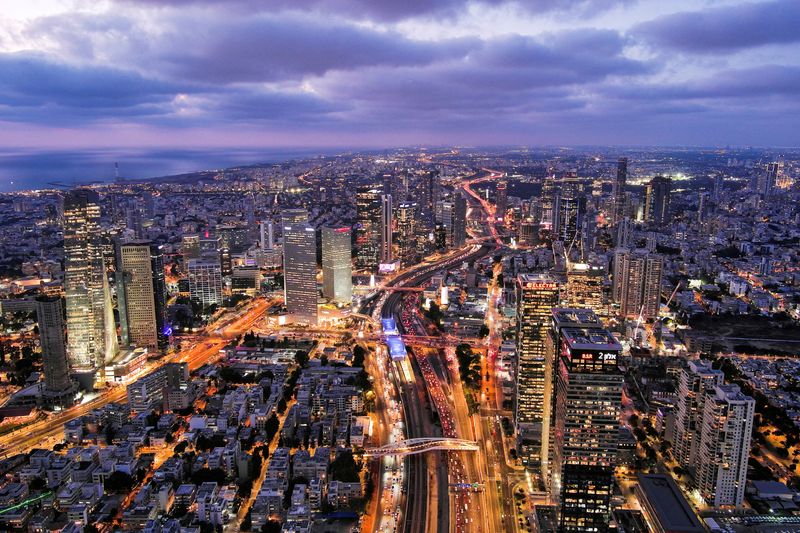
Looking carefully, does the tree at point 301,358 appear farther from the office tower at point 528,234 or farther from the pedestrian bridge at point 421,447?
the office tower at point 528,234

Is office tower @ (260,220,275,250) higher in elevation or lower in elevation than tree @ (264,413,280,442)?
higher

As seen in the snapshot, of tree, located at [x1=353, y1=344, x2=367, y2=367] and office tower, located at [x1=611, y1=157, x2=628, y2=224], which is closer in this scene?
tree, located at [x1=353, y1=344, x2=367, y2=367]

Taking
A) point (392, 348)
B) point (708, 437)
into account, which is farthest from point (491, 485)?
point (392, 348)

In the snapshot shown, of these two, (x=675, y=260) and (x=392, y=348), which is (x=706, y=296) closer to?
(x=675, y=260)

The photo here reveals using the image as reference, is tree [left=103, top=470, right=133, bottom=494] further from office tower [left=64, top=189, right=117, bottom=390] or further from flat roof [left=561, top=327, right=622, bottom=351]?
flat roof [left=561, top=327, right=622, bottom=351]

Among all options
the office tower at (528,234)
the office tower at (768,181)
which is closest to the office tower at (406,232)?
the office tower at (528,234)

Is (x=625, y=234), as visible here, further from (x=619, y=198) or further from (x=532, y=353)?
(x=532, y=353)

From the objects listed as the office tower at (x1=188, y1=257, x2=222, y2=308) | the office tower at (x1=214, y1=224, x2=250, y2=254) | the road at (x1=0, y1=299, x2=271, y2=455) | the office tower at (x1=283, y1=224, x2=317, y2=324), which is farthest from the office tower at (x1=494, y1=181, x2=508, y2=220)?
the office tower at (x1=188, y1=257, x2=222, y2=308)

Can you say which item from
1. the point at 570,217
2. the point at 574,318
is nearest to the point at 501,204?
the point at 570,217
